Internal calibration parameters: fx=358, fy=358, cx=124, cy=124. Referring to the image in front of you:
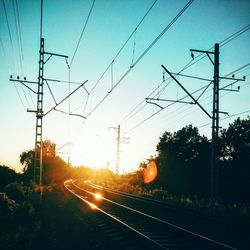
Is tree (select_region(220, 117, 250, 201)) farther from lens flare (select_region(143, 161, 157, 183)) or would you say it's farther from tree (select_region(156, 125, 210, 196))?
lens flare (select_region(143, 161, 157, 183))

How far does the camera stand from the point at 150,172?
5494 cm

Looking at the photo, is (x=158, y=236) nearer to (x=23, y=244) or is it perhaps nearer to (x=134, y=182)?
(x=23, y=244)

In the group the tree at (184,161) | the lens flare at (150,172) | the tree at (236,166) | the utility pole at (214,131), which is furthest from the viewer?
the lens flare at (150,172)

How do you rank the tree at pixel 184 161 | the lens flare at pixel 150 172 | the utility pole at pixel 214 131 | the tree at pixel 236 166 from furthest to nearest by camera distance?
the lens flare at pixel 150 172, the tree at pixel 184 161, the tree at pixel 236 166, the utility pole at pixel 214 131

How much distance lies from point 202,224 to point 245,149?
102 ft

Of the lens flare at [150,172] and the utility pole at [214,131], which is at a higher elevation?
the utility pole at [214,131]

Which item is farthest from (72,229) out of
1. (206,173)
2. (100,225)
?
(206,173)

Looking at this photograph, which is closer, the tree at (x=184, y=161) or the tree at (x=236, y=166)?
the tree at (x=236, y=166)

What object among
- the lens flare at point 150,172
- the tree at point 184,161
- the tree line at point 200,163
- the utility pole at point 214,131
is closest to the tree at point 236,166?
the tree line at point 200,163

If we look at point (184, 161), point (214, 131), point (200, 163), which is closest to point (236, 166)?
point (200, 163)

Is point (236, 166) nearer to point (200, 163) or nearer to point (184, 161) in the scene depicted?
point (200, 163)

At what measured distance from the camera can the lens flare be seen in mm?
52534

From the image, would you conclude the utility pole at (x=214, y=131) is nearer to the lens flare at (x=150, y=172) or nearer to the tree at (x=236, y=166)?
the tree at (x=236, y=166)

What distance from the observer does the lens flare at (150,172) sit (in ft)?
172
